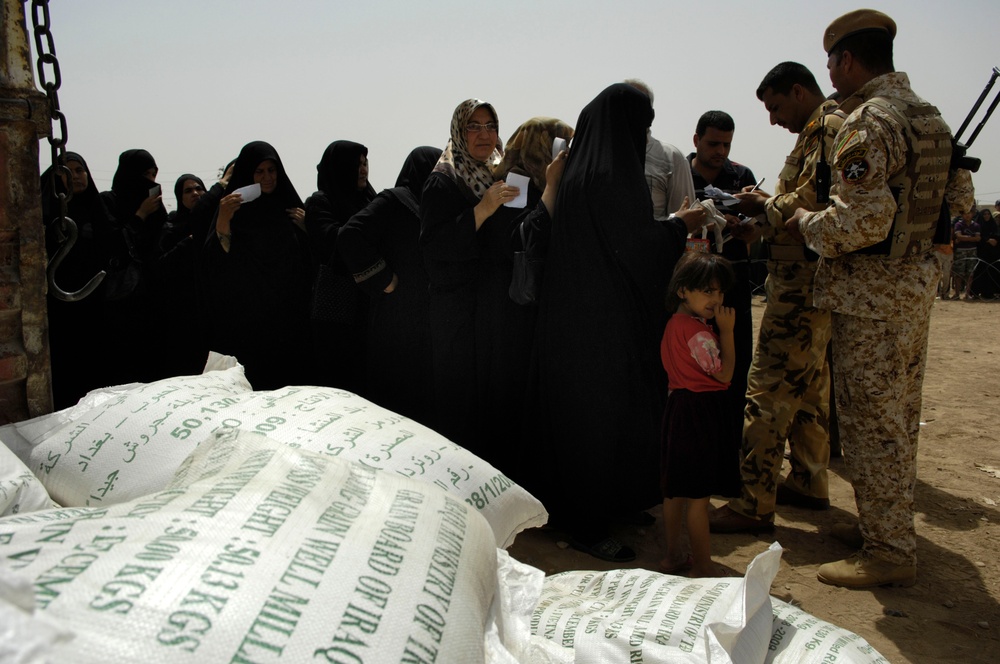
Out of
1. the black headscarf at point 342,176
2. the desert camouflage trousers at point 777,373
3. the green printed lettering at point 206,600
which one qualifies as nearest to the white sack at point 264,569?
the green printed lettering at point 206,600

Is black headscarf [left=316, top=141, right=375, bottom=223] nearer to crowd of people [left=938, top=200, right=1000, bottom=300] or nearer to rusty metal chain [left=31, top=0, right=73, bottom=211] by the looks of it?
rusty metal chain [left=31, top=0, right=73, bottom=211]

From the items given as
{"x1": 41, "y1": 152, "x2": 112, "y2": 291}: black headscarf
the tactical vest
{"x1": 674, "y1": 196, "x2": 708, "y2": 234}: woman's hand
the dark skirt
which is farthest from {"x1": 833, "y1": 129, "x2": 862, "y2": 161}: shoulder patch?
{"x1": 41, "y1": 152, "x2": 112, "y2": 291}: black headscarf

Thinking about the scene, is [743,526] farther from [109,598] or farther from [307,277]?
[109,598]

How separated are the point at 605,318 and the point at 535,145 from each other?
964 mm

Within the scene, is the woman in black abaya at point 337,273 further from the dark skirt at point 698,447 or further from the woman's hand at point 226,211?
the dark skirt at point 698,447

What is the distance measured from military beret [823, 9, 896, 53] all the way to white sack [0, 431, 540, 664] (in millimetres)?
2629

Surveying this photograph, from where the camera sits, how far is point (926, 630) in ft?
9.14

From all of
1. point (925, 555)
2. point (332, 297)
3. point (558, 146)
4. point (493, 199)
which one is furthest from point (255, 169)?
point (925, 555)

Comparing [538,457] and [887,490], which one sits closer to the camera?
[887,490]

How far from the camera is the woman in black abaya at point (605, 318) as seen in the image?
3250mm

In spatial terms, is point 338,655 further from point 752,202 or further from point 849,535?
point 752,202

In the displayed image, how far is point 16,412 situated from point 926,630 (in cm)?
314

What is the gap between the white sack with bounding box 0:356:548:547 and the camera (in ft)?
6.63

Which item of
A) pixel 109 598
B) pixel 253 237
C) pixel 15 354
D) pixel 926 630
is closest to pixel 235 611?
pixel 109 598
